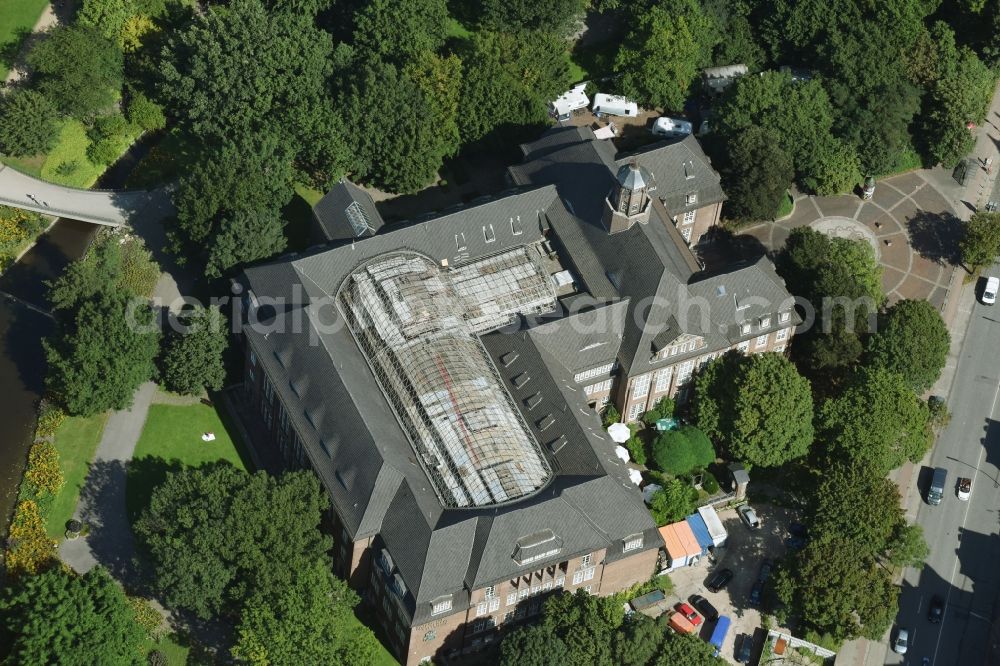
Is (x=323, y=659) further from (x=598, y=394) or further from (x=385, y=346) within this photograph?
(x=598, y=394)

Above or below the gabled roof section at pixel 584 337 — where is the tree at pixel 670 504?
below

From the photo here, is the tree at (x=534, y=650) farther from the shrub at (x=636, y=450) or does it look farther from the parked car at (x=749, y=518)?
the parked car at (x=749, y=518)

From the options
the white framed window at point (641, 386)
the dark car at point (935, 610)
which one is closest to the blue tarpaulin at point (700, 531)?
the white framed window at point (641, 386)

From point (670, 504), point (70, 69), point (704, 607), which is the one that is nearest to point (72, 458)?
point (70, 69)

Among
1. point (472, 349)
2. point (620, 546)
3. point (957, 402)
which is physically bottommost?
point (957, 402)

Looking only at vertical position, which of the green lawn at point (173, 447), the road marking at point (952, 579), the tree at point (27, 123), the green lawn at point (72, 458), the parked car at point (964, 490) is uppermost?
the tree at point (27, 123)

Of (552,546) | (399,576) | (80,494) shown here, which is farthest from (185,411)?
(552,546)

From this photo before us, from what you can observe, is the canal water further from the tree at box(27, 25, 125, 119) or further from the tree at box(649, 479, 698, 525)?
the tree at box(649, 479, 698, 525)
